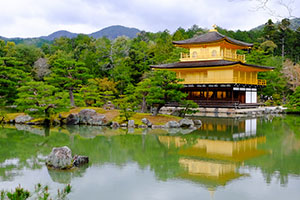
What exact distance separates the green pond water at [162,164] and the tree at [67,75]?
19.4 feet

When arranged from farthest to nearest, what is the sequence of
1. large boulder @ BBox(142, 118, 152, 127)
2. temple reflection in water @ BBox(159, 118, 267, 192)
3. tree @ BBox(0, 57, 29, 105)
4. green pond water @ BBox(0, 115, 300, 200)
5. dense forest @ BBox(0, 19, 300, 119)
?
tree @ BBox(0, 57, 29, 105) < dense forest @ BBox(0, 19, 300, 119) < large boulder @ BBox(142, 118, 152, 127) < temple reflection in water @ BBox(159, 118, 267, 192) < green pond water @ BBox(0, 115, 300, 200)

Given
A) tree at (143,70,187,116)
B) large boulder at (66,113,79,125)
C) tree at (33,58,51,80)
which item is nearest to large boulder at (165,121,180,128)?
tree at (143,70,187,116)

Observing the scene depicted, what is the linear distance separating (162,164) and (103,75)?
81.8ft

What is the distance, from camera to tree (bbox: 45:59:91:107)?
20.2m

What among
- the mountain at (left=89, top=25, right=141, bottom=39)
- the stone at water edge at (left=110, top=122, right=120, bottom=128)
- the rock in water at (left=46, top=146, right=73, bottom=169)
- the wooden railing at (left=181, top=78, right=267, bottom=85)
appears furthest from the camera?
the mountain at (left=89, top=25, right=141, bottom=39)

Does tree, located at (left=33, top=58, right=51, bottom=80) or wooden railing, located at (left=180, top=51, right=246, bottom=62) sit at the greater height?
wooden railing, located at (left=180, top=51, right=246, bottom=62)

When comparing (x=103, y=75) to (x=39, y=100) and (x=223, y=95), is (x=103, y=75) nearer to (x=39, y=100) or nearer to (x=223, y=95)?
(x=223, y=95)

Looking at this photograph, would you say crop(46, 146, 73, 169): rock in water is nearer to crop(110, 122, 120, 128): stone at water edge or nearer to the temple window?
crop(110, 122, 120, 128): stone at water edge

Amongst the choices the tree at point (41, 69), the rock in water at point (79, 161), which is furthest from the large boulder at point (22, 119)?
the tree at point (41, 69)

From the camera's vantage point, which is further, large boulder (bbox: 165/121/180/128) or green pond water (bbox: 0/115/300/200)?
large boulder (bbox: 165/121/180/128)

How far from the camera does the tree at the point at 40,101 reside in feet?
54.9

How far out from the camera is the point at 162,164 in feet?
29.5

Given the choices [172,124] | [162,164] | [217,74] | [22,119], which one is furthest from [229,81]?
[162,164]

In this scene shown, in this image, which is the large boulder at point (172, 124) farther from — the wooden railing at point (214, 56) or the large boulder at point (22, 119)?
the wooden railing at point (214, 56)
